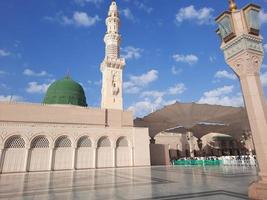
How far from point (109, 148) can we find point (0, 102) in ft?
35.6

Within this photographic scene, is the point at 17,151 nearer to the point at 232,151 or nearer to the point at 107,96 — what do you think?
the point at 107,96

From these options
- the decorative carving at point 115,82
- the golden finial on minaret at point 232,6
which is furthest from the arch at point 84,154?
the golden finial on minaret at point 232,6

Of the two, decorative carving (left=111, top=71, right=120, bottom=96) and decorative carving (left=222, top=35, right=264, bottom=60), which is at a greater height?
decorative carving (left=111, top=71, right=120, bottom=96)

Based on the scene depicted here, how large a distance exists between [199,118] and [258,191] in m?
18.5

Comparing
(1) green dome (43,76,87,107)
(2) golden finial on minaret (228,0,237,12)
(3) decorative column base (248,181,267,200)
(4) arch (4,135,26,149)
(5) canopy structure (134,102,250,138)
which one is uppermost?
(1) green dome (43,76,87,107)

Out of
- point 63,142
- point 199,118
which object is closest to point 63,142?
point 63,142

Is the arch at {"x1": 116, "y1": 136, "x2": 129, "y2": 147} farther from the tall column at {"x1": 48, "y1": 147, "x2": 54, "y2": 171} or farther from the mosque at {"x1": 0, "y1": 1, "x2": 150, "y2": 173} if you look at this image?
the tall column at {"x1": 48, "y1": 147, "x2": 54, "y2": 171}

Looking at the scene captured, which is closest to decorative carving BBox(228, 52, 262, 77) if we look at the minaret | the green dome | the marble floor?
the marble floor

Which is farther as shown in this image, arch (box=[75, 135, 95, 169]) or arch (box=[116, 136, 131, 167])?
arch (box=[116, 136, 131, 167])

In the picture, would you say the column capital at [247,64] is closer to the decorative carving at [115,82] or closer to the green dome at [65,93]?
the decorative carving at [115,82]

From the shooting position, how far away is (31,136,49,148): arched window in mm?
18527

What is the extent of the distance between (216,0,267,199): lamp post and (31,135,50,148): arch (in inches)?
691

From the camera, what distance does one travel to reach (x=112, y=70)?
95.1 ft

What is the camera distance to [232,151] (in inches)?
1496
